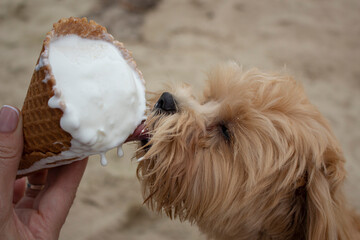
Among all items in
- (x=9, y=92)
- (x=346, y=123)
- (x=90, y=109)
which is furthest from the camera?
(x=346, y=123)

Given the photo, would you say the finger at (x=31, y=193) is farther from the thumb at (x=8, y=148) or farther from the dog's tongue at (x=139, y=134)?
the dog's tongue at (x=139, y=134)

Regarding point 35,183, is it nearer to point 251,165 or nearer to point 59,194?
point 59,194

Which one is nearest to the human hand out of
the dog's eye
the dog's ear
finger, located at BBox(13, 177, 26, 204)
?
finger, located at BBox(13, 177, 26, 204)

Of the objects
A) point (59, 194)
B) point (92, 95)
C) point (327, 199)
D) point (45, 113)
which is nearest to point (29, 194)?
point (59, 194)

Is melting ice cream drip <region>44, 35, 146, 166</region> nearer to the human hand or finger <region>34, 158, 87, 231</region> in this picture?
the human hand

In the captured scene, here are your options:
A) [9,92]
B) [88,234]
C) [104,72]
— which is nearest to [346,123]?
[88,234]

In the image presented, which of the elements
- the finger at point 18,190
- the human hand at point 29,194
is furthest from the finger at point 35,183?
the finger at point 18,190

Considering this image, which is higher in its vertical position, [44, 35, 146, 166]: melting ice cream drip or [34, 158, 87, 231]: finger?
[44, 35, 146, 166]: melting ice cream drip

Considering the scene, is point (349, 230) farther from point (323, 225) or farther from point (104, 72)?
point (104, 72)
